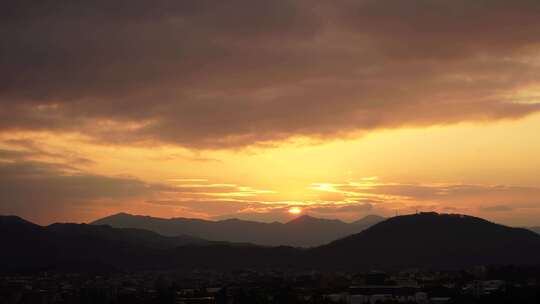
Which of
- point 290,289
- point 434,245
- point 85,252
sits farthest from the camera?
point 85,252

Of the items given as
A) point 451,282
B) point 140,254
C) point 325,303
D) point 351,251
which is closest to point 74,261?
point 140,254

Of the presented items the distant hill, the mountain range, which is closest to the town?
the distant hill

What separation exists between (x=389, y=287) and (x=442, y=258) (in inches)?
1819

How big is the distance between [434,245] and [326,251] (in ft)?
83.2

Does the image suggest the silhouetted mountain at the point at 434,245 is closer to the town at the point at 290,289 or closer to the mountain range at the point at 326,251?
the mountain range at the point at 326,251

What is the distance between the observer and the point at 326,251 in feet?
496

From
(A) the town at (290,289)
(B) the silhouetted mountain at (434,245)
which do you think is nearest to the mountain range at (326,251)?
(B) the silhouetted mountain at (434,245)

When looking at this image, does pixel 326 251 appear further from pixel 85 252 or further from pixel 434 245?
pixel 85 252

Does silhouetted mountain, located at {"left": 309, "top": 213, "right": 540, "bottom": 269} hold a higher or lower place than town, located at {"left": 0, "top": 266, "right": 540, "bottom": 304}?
higher

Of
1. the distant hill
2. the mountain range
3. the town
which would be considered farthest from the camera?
the distant hill

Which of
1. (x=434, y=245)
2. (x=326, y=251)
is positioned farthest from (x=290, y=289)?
(x=326, y=251)

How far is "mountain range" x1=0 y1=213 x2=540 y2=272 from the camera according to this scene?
5020 inches

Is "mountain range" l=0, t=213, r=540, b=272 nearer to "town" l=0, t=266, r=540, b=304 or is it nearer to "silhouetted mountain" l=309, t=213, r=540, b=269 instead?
"silhouetted mountain" l=309, t=213, r=540, b=269

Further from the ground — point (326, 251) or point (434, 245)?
point (434, 245)
